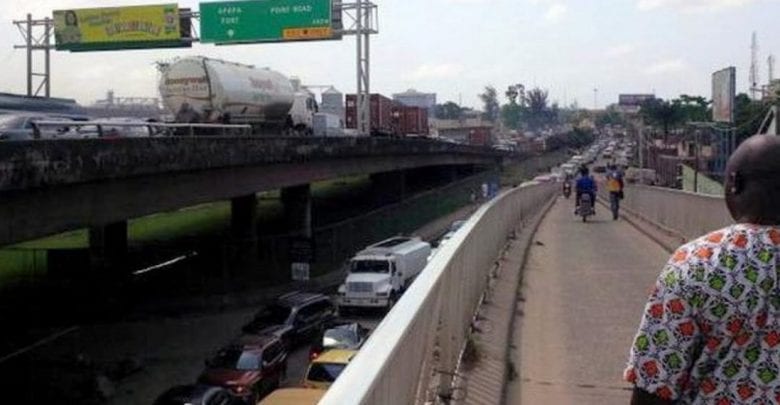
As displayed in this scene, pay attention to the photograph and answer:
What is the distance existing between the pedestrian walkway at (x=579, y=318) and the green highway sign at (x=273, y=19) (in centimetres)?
2781

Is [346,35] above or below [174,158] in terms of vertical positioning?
above

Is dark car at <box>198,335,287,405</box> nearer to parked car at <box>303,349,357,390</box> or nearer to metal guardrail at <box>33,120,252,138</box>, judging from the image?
parked car at <box>303,349,357,390</box>

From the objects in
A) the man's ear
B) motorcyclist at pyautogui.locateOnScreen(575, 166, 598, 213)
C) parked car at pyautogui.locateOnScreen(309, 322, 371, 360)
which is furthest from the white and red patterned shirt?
motorcyclist at pyautogui.locateOnScreen(575, 166, 598, 213)

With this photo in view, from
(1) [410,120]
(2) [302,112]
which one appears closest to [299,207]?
(2) [302,112]

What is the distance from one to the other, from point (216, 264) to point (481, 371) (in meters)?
30.7

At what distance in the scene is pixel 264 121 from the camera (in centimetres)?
4175

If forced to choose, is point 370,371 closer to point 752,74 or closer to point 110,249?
point 110,249

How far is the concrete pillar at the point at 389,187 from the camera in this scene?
69.7 metres

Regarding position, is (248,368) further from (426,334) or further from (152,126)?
(426,334)

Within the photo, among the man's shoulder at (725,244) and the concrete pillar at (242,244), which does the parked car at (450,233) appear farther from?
the concrete pillar at (242,244)

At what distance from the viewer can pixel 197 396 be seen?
1920cm

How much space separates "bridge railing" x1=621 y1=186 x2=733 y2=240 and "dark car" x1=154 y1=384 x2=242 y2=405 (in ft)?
31.1

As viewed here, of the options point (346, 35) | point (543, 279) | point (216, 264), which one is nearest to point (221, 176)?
point (216, 264)

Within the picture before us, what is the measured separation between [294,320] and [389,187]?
43.3 meters
